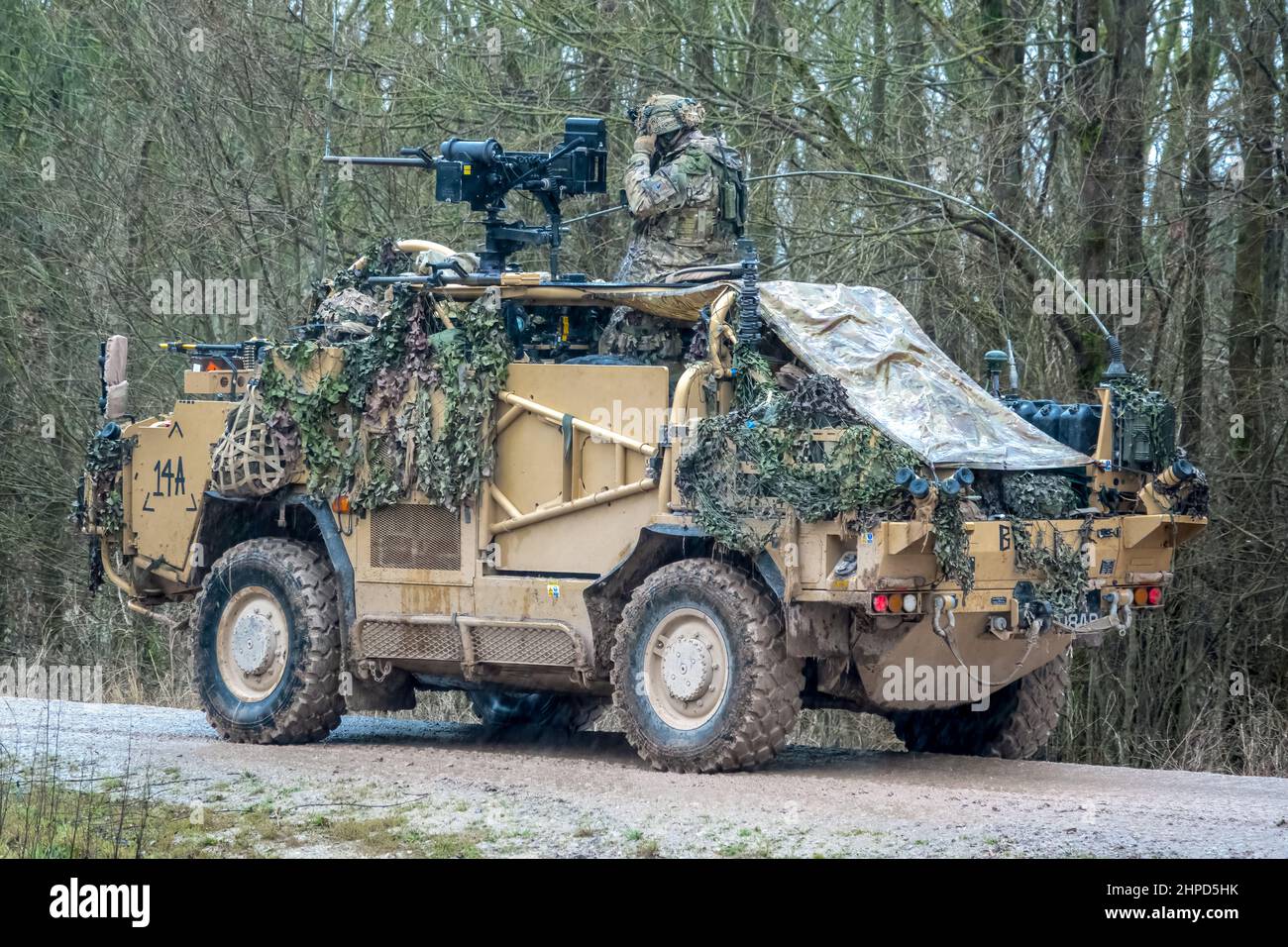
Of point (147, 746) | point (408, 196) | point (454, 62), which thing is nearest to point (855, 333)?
point (147, 746)

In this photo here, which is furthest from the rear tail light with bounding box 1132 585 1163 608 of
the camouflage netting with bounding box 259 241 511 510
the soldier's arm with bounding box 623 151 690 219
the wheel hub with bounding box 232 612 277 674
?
the wheel hub with bounding box 232 612 277 674

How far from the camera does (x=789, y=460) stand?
33.4ft

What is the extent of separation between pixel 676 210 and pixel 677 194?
122 mm

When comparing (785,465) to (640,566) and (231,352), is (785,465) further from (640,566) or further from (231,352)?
(231,352)

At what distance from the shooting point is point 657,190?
12.0 metres

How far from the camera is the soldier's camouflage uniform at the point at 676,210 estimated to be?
39.4 ft

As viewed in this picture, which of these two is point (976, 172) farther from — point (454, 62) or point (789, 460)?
point (789, 460)

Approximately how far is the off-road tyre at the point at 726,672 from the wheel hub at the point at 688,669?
3.3 inches

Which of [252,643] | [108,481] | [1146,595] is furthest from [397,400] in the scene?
[1146,595]

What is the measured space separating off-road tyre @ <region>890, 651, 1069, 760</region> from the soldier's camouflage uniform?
2.88 metres

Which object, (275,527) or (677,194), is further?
(275,527)

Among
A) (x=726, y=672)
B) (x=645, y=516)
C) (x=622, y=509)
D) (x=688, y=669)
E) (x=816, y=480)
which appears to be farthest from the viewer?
(x=622, y=509)

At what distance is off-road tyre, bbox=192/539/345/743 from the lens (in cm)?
1216

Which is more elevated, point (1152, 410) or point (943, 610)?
point (1152, 410)
